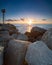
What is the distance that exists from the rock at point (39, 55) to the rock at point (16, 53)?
6.4 inches

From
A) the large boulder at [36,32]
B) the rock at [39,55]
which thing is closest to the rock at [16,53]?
the rock at [39,55]

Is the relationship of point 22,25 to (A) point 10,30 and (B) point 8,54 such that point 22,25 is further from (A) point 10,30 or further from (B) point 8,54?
(B) point 8,54

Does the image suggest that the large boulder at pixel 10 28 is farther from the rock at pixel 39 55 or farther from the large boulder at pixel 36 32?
the rock at pixel 39 55

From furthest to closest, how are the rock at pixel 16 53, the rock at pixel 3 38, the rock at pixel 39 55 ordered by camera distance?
the rock at pixel 3 38 → the rock at pixel 16 53 → the rock at pixel 39 55

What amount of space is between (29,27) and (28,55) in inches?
40.4

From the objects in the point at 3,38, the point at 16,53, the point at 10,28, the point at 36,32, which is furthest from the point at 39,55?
the point at 10,28

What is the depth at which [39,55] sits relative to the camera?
129 centimetres

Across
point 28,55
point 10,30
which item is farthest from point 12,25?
point 28,55

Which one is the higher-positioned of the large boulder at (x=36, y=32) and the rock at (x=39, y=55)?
the large boulder at (x=36, y=32)

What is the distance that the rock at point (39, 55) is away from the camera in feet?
4.12

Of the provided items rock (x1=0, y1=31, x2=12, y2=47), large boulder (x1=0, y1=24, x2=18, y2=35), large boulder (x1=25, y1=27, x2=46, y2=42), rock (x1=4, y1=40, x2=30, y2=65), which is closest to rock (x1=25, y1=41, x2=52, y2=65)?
rock (x1=4, y1=40, x2=30, y2=65)

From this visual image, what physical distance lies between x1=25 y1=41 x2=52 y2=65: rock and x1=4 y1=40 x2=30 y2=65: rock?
162 mm

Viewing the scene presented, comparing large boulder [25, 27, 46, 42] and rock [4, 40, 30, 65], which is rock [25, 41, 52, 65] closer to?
rock [4, 40, 30, 65]

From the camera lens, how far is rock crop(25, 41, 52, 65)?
126 cm
